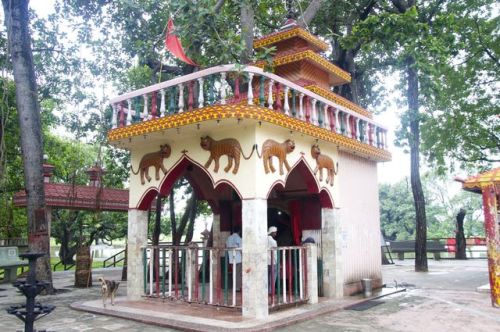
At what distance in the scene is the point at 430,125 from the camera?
19.0 meters

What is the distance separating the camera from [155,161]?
28.9 ft

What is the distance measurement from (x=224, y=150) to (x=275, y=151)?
865 millimetres

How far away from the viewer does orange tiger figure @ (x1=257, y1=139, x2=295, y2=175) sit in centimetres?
743

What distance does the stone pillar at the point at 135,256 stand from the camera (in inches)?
348

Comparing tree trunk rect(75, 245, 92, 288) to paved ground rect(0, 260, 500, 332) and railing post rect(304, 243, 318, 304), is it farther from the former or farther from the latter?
railing post rect(304, 243, 318, 304)

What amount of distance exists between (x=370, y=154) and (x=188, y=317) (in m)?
5.49

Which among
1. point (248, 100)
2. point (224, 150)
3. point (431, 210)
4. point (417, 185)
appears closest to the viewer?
point (248, 100)

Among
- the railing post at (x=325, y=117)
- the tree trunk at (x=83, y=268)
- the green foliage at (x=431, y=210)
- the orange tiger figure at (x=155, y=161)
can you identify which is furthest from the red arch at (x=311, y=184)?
the green foliage at (x=431, y=210)

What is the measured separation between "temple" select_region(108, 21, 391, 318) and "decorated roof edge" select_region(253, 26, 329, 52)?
0.02m

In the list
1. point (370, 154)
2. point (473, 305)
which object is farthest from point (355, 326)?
point (370, 154)

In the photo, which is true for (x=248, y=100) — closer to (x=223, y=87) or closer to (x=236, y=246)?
(x=223, y=87)

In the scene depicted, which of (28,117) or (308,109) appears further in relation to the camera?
(28,117)

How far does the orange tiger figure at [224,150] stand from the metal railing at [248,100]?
25.9 inches

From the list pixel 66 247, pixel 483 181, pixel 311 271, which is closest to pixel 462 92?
pixel 483 181
